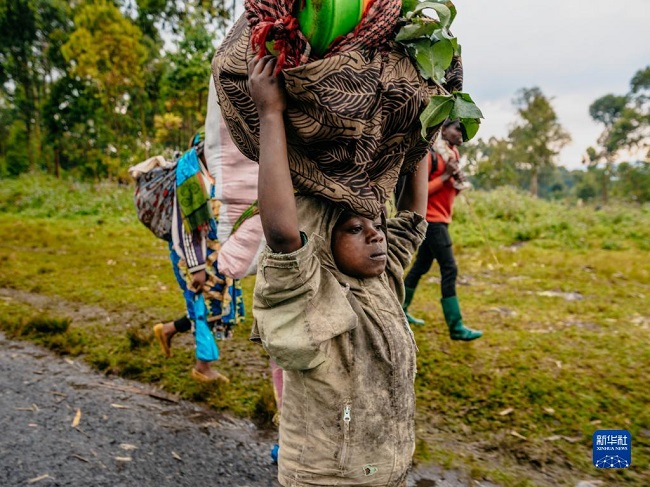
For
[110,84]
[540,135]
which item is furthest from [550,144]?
[110,84]

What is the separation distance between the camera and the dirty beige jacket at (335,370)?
1496 mm

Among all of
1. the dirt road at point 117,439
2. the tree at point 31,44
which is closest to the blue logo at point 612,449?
the dirt road at point 117,439

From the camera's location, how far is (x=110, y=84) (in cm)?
1759

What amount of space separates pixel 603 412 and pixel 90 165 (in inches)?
810

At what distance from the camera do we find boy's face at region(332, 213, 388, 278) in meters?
1.67

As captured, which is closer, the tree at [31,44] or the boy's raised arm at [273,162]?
the boy's raised arm at [273,162]

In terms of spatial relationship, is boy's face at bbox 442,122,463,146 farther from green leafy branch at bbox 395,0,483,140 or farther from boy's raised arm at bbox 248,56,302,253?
boy's raised arm at bbox 248,56,302,253

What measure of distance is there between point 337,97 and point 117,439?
2.76m

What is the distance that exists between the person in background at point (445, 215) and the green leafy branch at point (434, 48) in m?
2.97

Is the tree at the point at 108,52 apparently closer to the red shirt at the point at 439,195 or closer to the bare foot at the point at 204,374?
the red shirt at the point at 439,195

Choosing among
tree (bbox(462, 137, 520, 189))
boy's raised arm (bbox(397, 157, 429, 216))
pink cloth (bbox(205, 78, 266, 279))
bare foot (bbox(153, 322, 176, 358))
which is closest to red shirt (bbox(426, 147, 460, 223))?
pink cloth (bbox(205, 78, 266, 279))

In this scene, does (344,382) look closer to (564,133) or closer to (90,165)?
(90,165)

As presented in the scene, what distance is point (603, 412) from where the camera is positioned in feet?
11.0

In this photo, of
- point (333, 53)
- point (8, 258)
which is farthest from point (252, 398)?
point (8, 258)
